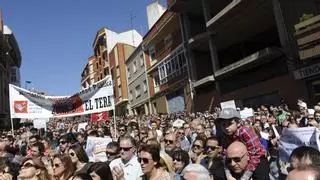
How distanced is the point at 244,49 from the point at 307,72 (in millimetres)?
9611

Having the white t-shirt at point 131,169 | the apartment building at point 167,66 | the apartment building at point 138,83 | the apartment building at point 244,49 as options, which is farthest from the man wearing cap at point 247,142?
the apartment building at point 138,83

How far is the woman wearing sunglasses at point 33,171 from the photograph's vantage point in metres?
5.28

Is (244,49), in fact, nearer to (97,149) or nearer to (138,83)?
(138,83)

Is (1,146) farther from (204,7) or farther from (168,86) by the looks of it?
(168,86)

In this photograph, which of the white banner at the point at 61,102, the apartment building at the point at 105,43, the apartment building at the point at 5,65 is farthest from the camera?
the apartment building at the point at 105,43

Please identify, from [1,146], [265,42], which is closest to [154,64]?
[265,42]

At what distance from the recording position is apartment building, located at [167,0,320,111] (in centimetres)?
1853

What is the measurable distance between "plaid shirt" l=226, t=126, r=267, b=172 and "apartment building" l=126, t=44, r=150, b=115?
33.8m

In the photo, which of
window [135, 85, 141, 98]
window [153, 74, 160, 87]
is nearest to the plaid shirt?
window [153, 74, 160, 87]

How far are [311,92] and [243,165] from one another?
1409 centimetres

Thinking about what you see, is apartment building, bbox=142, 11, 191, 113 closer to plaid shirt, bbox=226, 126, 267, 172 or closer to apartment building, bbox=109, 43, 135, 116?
apartment building, bbox=109, 43, 135, 116

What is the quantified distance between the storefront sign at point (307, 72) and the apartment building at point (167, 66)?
462 inches

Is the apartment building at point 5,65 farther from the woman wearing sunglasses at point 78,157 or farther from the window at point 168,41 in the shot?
the woman wearing sunglasses at point 78,157

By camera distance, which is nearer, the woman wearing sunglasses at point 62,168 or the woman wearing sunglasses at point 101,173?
the woman wearing sunglasses at point 101,173
